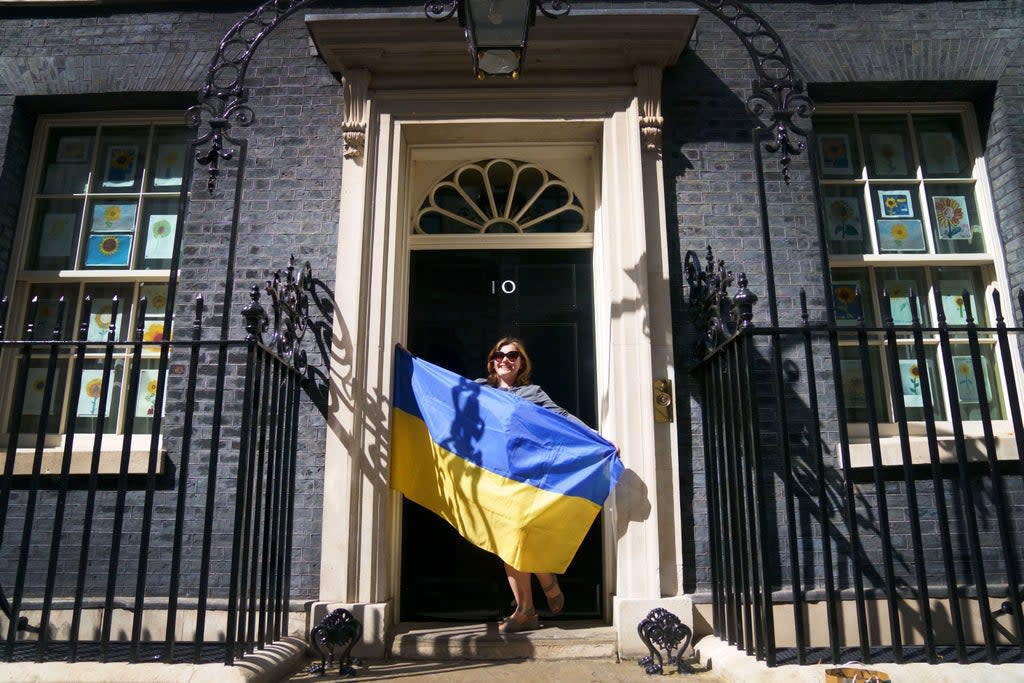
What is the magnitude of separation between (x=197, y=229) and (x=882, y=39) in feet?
16.8

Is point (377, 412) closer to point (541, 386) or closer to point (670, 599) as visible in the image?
point (541, 386)

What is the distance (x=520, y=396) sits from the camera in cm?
465

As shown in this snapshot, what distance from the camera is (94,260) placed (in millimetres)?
5359

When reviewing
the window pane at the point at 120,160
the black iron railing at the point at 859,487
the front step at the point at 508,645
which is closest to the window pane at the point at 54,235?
the window pane at the point at 120,160

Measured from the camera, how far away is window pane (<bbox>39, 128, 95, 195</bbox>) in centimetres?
556

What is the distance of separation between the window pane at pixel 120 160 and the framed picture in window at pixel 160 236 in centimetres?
36

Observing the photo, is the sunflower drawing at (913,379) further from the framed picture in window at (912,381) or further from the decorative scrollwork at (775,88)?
the decorative scrollwork at (775,88)

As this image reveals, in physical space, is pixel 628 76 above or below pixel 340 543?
above

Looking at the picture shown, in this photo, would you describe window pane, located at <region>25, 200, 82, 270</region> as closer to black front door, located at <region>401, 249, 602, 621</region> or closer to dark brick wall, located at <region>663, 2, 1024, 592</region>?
black front door, located at <region>401, 249, 602, 621</region>

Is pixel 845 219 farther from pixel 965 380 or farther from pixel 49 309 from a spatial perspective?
pixel 49 309

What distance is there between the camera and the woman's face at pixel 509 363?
4738mm

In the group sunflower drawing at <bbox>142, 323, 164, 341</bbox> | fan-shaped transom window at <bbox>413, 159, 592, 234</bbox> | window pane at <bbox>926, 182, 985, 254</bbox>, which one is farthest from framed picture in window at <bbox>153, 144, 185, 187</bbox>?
window pane at <bbox>926, 182, 985, 254</bbox>

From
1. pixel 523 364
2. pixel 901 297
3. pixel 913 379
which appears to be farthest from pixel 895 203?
pixel 523 364

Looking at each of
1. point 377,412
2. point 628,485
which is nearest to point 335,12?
point 377,412
